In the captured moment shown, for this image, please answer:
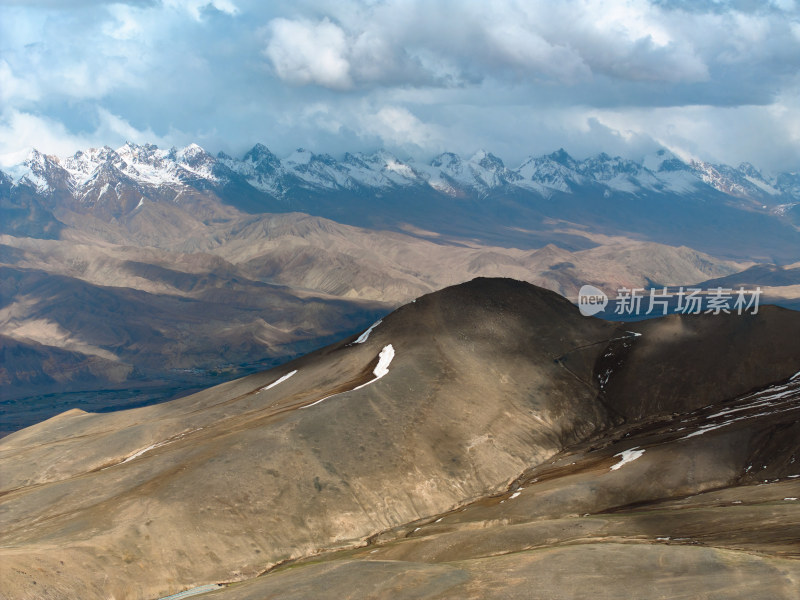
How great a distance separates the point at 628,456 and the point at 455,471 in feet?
87.0

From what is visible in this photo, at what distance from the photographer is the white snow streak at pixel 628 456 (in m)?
115

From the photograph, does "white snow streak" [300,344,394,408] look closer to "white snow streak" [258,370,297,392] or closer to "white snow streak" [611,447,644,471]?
"white snow streak" [258,370,297,392]

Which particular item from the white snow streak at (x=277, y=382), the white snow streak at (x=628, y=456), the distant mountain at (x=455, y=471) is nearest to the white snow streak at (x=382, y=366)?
the distant mountain at (x=455, y=471)

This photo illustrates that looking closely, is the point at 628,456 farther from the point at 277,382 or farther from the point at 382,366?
the point at 277,382

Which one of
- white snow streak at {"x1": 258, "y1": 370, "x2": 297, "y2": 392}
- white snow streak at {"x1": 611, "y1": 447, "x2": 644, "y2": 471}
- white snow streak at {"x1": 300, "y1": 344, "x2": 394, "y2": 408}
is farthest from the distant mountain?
white snow streak at {"x1": 258, "y1": 370, "x2": 297, "y2": 392}

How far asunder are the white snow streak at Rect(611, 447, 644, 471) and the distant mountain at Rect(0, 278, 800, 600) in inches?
22.7

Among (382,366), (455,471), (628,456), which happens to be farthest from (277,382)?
(628,456)

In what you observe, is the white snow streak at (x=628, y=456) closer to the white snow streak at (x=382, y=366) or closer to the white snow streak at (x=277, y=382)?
the white snow streak at (x=382, y=366)

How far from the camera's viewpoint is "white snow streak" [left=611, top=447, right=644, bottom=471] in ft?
379

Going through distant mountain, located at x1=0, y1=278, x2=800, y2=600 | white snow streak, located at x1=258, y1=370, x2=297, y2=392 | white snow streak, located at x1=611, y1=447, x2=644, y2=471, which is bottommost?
white snow streak, located at x1=611, y1=447, x2=644, y2=471

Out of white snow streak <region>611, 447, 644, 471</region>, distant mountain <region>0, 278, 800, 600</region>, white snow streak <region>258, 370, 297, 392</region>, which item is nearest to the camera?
distant mountain <region>0, 278, 800, 600</region>

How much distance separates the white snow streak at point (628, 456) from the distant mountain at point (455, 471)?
578 mm

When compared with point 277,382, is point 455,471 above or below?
below

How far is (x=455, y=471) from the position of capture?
412 ft
